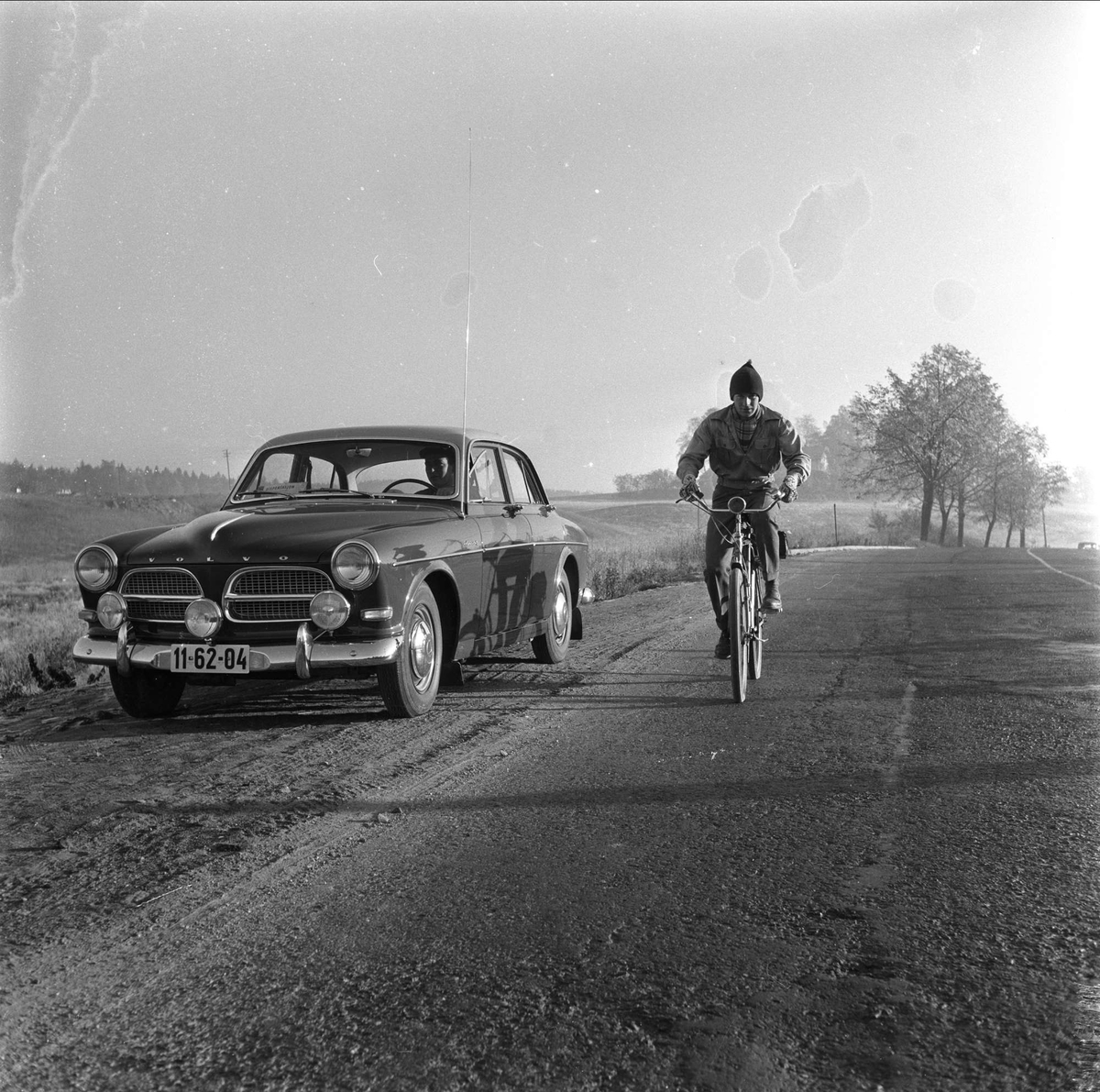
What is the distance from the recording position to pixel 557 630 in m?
8.07

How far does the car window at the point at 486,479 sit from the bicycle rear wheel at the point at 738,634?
1770 mm

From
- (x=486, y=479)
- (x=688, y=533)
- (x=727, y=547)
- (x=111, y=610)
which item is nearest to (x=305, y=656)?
(x=111, y=610)

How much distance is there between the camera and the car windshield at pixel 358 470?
6.90 metres

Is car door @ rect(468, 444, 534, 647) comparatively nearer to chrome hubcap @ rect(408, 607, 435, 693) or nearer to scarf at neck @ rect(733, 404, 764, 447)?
chrome hubcap @ rect(408, 607, 435, 693)

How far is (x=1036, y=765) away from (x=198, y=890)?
3.62m

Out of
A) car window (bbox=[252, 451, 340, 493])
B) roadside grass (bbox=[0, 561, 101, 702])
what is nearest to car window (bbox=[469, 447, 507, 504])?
car window (bbox=[252, 451, 340, 493])

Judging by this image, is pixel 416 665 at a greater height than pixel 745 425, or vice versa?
pixel 745 425

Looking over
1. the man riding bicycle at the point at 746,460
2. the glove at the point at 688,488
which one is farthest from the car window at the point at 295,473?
the man riding bicycle at the point at 746,460

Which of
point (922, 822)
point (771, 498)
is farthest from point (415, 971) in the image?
point (771, 498)

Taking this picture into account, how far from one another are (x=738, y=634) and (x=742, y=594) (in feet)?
1.20

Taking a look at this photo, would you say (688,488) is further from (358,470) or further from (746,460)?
(358,470)

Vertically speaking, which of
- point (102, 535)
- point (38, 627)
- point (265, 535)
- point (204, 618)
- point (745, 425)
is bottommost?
point (102, 535)

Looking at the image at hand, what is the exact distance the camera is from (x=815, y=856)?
3.46 meters

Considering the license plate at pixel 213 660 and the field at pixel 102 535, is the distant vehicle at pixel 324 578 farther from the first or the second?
the field at pixel 102 535
